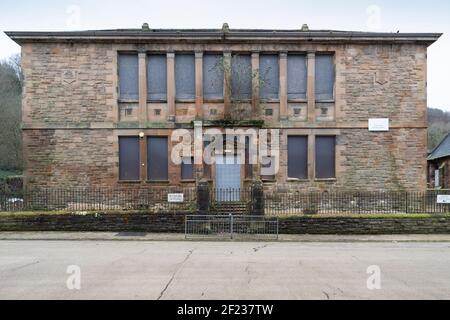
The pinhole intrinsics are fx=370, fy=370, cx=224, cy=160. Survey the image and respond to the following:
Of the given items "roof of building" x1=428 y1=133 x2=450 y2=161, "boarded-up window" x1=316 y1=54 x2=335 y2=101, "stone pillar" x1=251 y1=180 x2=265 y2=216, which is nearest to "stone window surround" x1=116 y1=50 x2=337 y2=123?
"boarded-up window" x1=316 y1=54 x2=335 y2=101

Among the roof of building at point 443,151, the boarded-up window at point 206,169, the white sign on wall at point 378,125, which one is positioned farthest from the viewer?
the roof of building at point 443,151

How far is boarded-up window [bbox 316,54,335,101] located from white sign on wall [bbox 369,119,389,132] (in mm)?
2706

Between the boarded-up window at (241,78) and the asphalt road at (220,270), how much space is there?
10160 millimetres

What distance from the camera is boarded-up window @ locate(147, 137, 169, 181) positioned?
2073 centimetres

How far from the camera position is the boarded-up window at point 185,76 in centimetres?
2077

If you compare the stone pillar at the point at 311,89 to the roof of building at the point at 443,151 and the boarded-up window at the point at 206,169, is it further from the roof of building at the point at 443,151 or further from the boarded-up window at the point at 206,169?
the roof of building at the point at 443,151

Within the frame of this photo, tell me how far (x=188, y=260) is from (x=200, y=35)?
14021 millimetres

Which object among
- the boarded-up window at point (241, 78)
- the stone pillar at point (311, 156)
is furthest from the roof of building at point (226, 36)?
the stone pillar at point (311, 156)

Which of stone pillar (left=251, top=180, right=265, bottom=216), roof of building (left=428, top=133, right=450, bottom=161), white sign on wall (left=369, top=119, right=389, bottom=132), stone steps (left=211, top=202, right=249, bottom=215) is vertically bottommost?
stone steps (left=211, top=202, right=249, bottom=215)

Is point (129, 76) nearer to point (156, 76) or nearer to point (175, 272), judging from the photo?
point (156, 76)

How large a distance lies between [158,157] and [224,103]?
15.7 feet

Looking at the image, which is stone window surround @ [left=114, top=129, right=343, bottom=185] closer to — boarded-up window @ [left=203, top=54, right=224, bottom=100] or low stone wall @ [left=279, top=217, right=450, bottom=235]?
boarded-up window @ [left=203, top=54, right=224, bottom=100]
